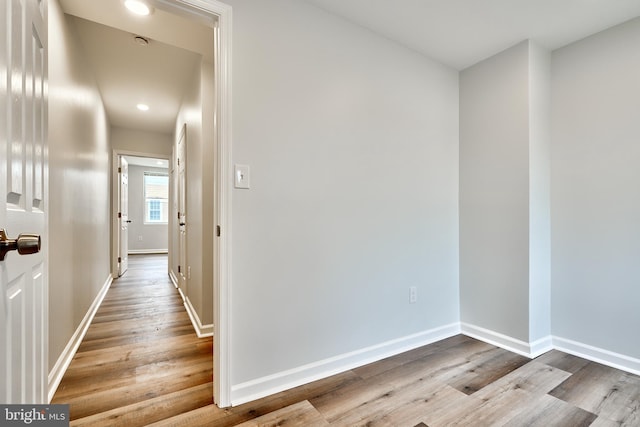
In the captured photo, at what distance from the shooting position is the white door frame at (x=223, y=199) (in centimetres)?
155

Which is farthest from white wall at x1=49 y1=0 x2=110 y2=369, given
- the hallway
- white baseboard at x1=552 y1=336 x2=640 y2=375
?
white baseboard at x1=552 y1=336 x2=640 y2=375

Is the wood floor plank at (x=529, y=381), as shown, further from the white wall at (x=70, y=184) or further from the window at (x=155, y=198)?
the window at (x=155, y=198)

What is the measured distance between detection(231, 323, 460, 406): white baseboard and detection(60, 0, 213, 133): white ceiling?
202 cm

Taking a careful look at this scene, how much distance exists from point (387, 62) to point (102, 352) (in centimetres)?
304

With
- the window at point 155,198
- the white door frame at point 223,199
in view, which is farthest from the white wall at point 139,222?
the white door frame at point 223,199

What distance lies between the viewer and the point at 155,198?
826cm

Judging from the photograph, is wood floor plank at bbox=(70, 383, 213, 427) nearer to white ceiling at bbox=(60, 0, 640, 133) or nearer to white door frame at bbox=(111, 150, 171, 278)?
white ceiling at bbox=(60, 0, 640, 133)

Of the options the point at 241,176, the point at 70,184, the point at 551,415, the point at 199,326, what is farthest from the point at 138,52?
the point at 551,415

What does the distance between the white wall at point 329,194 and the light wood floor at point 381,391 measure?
20 centimetres

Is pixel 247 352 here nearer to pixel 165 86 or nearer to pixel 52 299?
pixel 52 299

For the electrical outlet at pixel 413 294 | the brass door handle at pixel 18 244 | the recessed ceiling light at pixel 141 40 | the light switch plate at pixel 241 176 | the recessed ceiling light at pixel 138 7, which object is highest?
the recessed ceiling light at pixel 141 40

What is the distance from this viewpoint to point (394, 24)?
2035 mm

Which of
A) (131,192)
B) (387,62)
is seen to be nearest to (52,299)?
(387,62)

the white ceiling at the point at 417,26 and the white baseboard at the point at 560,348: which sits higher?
the white ceiling at the point at 417,26
